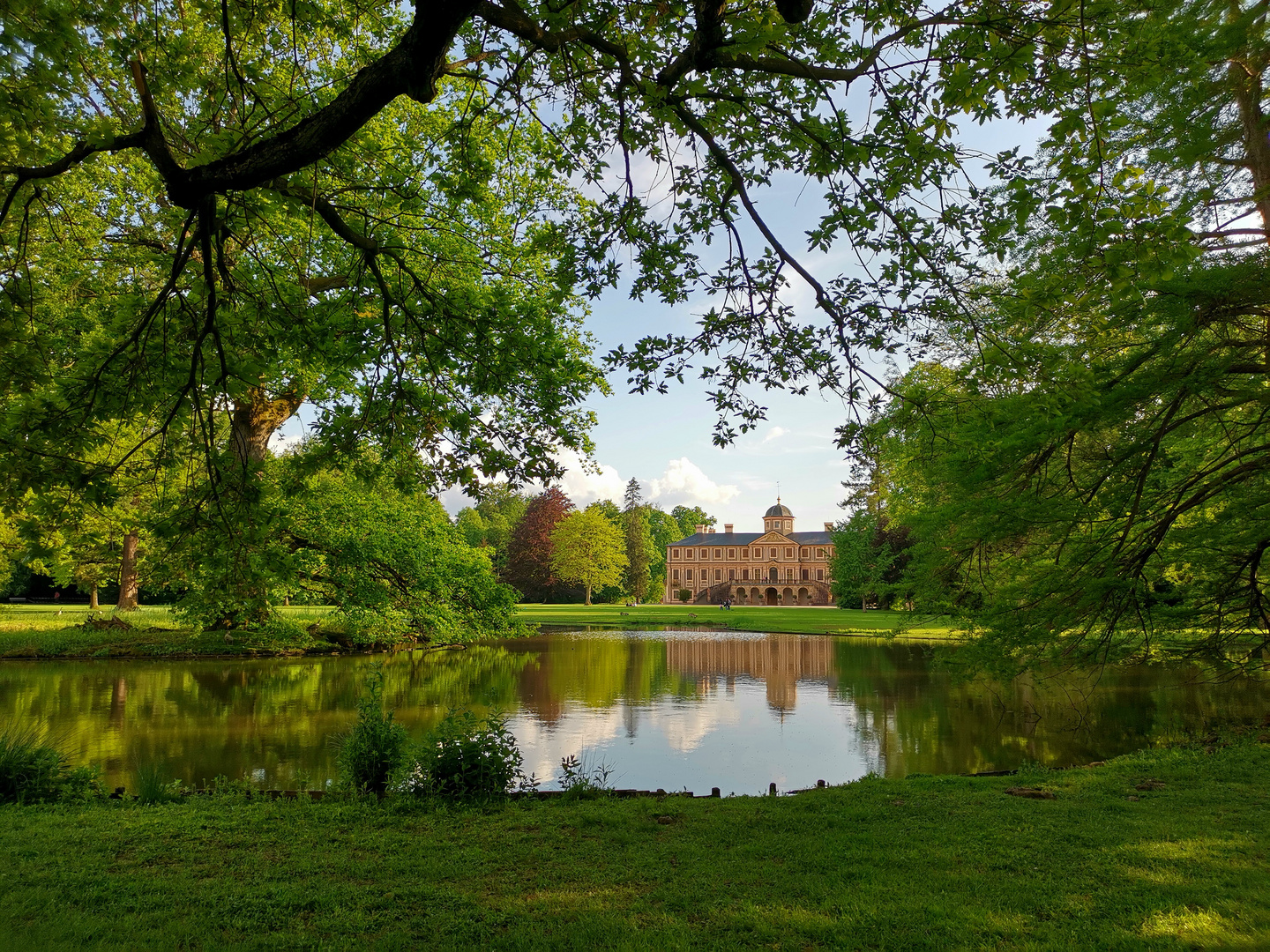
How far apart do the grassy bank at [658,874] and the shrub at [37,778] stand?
1.84 ft

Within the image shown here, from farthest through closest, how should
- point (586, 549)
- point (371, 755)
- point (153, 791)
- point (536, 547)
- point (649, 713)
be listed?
1. point (536, 547)
2. point (586, 549)
3. point (649, 713)
4. point (371, 755)
5. point (153, 791)

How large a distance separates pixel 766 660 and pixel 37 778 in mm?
20213

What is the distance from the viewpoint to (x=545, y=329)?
8438 millimetres

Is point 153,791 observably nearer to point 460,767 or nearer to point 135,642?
point 460,767

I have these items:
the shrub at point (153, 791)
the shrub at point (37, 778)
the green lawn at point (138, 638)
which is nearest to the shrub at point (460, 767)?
the shrub at point (153, 791)

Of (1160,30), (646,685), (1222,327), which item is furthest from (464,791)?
(646,685)

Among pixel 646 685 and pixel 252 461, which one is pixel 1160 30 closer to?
pixel 252 461

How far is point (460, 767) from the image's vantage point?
7.32 metres

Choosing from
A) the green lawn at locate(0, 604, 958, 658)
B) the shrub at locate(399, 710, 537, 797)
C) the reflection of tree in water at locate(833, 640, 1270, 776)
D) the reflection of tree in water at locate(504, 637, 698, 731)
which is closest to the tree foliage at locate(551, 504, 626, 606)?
the reflection of tree in water at locate(504, 637, 698, 731)

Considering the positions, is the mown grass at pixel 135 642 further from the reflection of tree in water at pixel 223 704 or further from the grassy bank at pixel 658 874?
the grassy bank at pixel 658 874

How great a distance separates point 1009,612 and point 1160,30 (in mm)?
6589

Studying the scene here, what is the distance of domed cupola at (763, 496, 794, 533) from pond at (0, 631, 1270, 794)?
6049cm

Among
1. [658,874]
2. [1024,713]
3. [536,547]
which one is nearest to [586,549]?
[536,547]

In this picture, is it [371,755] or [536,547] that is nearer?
[371,755]
